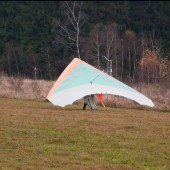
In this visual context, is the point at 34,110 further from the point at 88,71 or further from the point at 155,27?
the point at 155,27

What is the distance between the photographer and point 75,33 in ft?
186

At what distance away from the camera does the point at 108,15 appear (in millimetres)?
59594

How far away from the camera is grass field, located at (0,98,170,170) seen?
10508 millimetres

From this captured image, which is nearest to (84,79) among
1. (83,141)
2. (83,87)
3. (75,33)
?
(83,87)

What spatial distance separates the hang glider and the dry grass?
321 centimetres

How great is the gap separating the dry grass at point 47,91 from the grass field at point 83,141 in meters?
5.67

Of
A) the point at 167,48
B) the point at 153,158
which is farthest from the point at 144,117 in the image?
the point at 167,48

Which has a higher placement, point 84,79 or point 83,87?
point 84,79

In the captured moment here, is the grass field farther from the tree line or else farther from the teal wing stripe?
the tree line

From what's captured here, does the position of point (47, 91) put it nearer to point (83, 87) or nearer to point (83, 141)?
point (83, 87)

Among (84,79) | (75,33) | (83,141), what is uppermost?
(83,141)

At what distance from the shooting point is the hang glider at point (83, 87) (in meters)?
19.8

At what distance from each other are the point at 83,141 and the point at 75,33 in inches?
1745

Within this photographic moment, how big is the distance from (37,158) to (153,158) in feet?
7.61
